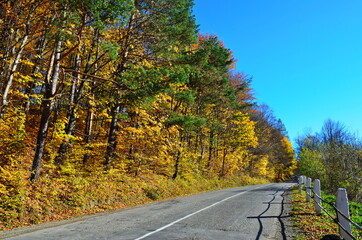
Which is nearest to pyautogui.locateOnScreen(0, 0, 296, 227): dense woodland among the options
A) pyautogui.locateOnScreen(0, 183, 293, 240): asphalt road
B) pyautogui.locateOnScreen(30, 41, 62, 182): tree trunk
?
pyautogui.locateOnScreen(30, 41, 62, 182): tree trunk

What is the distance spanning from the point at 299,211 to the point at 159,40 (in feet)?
36.2

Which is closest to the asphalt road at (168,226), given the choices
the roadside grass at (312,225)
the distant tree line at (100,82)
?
the roadside grass at (312,225)

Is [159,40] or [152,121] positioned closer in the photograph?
[159,40]

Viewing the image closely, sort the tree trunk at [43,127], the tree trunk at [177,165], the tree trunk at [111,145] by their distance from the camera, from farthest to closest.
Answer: the tree trunk at [177,165] → the tree trunk at [111,145] → the tree trunk at [43,127]

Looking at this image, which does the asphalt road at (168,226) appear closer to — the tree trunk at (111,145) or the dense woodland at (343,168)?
the tree trunk at (111,145)

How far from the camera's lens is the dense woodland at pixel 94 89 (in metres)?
9.30

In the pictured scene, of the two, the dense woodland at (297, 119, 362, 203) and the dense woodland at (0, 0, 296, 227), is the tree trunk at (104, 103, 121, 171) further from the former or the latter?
the dense woodland at (297, 119, 362, 203)

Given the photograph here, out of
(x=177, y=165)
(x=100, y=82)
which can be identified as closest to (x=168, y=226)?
(x=100, y=82)

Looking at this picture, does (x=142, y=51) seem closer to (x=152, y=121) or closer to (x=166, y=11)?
(x=166, y=11)

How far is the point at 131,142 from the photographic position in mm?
15391

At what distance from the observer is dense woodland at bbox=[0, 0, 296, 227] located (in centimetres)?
930

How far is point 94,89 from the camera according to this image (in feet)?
43.3

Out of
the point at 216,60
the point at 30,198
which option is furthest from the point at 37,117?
the point at 216,60

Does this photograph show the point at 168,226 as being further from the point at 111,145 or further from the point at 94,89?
the point at 94,89
